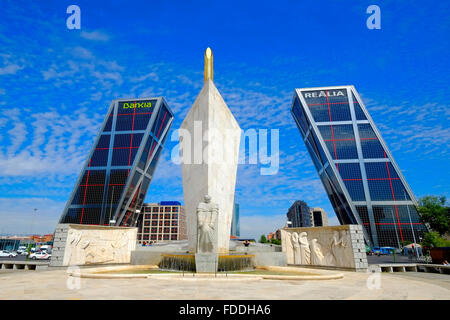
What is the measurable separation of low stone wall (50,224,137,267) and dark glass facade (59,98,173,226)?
5240 cm

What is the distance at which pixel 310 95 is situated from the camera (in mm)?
69625

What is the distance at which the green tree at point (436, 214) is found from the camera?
109ft

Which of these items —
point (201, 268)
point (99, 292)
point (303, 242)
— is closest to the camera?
point (99, 292)

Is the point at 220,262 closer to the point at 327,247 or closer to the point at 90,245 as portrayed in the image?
the point at 327,247

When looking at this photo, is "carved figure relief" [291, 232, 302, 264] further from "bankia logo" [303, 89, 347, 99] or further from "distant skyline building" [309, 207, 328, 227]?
"distant skyline building" [309, 207, 328, 227]

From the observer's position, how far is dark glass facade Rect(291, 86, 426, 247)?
57375 millimetres

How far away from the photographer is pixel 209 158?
44.5ft

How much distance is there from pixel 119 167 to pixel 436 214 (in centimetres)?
7144

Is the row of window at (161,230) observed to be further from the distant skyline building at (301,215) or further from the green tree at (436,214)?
the green tree at (436,214)

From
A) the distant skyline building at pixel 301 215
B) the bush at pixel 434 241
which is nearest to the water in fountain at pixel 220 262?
the bush at pixel 434 241
